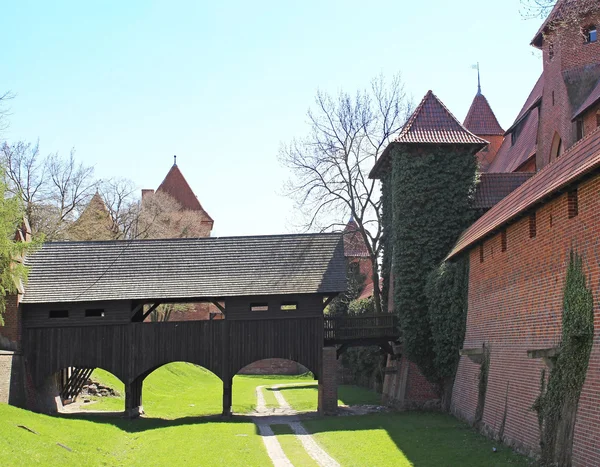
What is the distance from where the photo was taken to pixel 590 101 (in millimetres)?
22391

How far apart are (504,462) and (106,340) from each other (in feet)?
50.5

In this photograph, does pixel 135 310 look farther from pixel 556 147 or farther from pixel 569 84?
pixel 569 84

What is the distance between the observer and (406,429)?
19.4 meters

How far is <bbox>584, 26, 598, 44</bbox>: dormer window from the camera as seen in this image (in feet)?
81.4

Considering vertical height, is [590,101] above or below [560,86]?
below

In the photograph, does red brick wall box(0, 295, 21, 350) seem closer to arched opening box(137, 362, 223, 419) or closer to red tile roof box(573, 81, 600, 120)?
arched opening box(137, 362, 223, 419)

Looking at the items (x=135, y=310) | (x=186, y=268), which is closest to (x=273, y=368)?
(x=186, y=268)

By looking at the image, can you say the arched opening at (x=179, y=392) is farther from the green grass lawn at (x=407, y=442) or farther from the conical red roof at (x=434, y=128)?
the conical red roof at (x=434, y=128)

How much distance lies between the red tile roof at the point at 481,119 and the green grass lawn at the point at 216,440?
21.7 metres

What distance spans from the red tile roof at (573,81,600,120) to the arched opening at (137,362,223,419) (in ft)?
51.6

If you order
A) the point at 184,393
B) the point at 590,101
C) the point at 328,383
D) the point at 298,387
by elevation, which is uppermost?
the point at 590,101

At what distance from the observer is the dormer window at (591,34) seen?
977 inches

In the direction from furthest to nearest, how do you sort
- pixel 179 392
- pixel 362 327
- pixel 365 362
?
pixel 365 362 → pixel 179 392 → pixel 362 327

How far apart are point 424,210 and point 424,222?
16.0 inches
